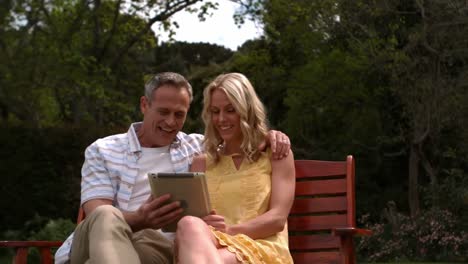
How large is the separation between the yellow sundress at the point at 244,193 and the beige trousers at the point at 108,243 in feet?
1.42

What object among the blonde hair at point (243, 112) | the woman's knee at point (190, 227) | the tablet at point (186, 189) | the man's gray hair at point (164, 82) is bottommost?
the woman's knee at point (190, 227)

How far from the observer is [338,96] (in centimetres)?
1642

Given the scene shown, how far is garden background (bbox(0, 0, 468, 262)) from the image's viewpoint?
535 inches

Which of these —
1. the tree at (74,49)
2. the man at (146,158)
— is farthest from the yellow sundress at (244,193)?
the tree at (74,49)

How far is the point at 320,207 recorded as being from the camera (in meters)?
5.39

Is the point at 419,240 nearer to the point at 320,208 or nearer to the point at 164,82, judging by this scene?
the point at 320,208

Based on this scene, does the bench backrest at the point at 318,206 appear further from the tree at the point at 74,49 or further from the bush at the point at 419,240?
the tree at the point at 74,49

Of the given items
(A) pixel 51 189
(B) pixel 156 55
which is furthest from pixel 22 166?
(B) pixel 156 55

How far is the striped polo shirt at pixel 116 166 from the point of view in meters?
5.12

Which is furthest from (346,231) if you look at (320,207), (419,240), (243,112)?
(419,240)

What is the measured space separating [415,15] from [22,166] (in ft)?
21.4

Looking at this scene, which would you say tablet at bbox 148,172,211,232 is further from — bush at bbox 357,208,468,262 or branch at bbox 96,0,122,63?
branch at bbox 96,0,122,63

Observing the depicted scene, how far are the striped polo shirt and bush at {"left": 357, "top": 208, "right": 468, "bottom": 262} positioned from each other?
26.9 feet

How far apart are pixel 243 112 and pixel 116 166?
81cm
